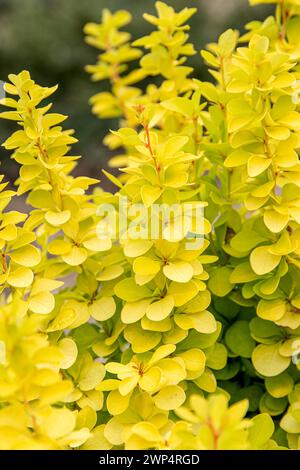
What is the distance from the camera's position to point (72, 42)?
17.4 feet

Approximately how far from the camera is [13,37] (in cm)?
522

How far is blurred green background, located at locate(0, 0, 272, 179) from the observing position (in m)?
5.23

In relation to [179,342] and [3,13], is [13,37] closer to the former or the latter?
[3,13]

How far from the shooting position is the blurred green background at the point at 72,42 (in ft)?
17.2

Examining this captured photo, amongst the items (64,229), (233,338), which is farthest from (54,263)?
(233,338)
